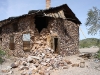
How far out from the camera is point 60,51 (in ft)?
62.8

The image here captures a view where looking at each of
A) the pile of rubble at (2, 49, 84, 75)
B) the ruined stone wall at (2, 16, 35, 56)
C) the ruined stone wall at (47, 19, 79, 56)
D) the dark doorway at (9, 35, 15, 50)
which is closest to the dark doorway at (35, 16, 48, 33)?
the ruined stone wall at (47, 19, 79, 56)

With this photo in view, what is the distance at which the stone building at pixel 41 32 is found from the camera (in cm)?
1784

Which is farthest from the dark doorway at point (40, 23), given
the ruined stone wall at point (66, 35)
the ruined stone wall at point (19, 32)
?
the ruined stone wall at point (19, 32)

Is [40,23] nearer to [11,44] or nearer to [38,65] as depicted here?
[11,44]

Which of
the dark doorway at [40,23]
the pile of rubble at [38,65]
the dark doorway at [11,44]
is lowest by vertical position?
the pile of rubble at [38,65]

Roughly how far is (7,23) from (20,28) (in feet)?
7.82

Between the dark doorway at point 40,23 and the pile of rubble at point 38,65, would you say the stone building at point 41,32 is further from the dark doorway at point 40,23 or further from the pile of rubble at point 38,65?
the pile of rubble at point 38,65

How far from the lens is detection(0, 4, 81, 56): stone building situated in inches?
703

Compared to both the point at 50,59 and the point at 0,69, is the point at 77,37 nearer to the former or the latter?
the point at 50,59

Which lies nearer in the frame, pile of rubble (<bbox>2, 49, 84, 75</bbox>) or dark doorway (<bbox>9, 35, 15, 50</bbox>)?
pile of rubble (<bbox>2, 49, 84, 75</bbox>)

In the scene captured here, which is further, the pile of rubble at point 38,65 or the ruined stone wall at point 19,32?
the ruined stone wall at point 19,32

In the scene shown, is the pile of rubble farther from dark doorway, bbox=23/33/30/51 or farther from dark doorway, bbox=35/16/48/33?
dark doorway, bbox=35/16/48/33

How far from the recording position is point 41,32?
1812 cm

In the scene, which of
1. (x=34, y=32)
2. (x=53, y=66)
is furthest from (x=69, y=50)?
(x=53, y=66)
